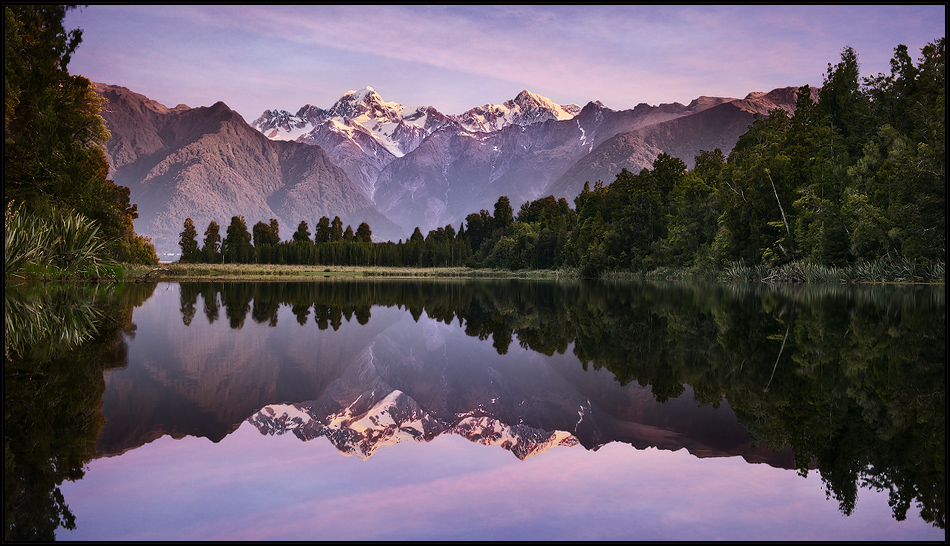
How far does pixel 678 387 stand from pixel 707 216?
6550 cm

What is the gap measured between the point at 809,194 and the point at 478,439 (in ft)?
186

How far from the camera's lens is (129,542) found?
13.7 ft

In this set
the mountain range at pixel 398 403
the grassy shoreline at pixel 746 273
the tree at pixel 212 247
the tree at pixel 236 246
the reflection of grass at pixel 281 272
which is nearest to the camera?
the mountain range at pixel 398 403

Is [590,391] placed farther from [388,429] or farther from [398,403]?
[388,429]

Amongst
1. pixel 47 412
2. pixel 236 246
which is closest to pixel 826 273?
pixel 47 412

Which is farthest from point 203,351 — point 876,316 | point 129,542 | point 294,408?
point 876,316

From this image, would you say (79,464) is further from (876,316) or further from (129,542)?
(876,316)

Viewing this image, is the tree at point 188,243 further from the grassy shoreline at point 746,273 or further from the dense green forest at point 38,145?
the dense green forest at point 38,145

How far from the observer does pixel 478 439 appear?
7.01 meters

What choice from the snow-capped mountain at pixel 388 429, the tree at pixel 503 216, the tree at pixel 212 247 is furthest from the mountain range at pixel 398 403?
the tree at pixel 503 216

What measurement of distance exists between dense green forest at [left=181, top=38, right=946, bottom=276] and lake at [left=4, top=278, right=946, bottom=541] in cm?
3436

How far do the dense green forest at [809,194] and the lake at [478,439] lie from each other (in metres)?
34.4

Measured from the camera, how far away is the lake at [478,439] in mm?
4562

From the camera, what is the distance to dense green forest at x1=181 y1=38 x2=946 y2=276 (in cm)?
4153
